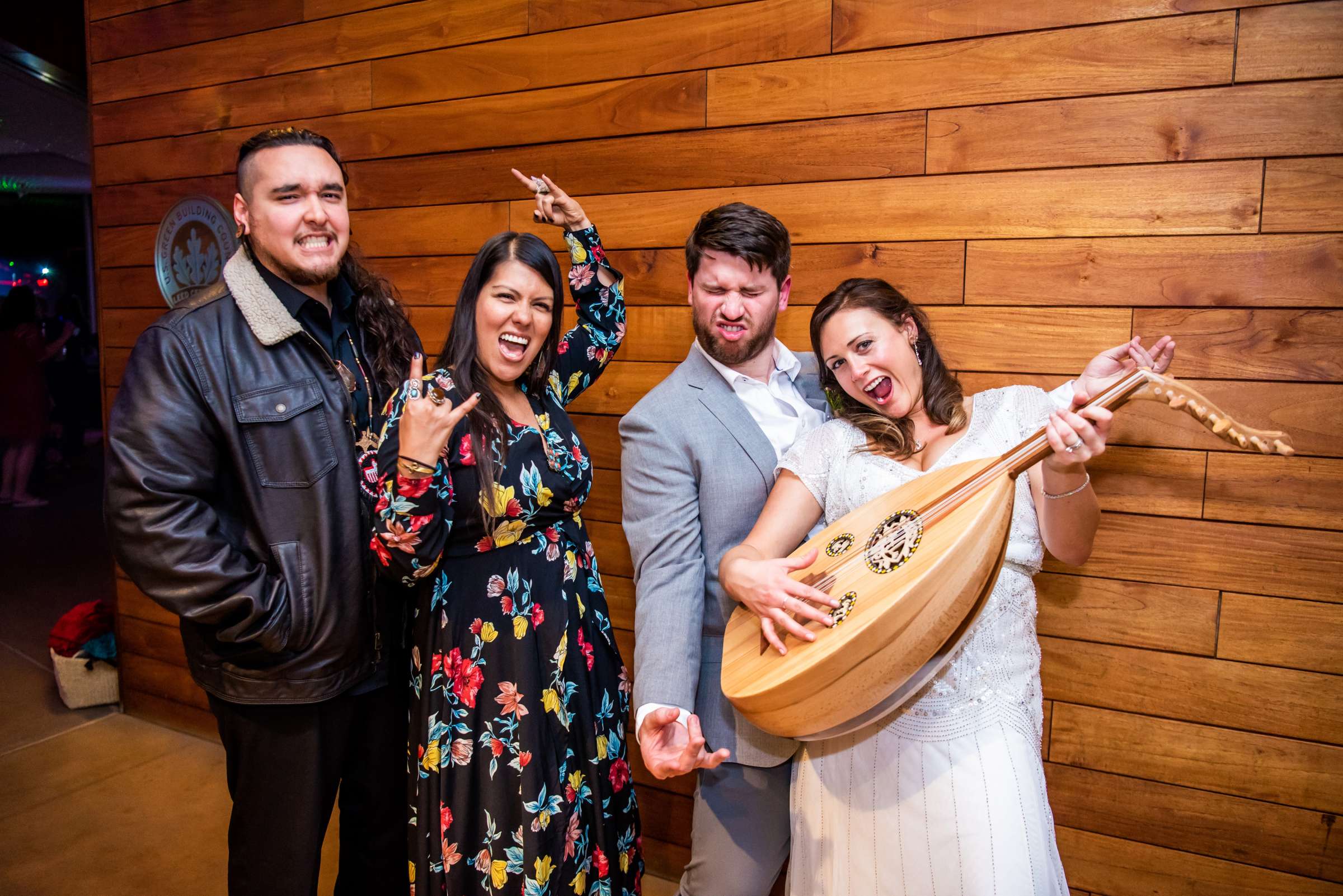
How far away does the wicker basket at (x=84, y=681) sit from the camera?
296 cm

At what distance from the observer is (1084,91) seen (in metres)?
1.56

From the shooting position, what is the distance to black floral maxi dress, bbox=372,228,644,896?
1398mm

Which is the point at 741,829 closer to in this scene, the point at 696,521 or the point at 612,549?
the point at 696,521

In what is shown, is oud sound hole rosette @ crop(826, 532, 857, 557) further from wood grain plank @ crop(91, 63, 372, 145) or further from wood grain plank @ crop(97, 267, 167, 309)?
wood grain plank @ crop(97, 267, 167, 309)

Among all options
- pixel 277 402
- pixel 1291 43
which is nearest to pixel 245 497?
pixel 277 402

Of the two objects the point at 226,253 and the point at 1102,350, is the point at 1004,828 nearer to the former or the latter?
the point at 1102,350

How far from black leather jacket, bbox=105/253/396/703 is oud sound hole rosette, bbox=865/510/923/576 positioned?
96cm

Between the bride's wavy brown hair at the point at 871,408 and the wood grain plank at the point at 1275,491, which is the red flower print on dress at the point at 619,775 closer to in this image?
the bride's wavy brown hair at the point at 871,408

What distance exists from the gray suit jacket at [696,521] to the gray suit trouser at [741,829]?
0.16 ft

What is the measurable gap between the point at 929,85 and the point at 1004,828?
1.42 metres

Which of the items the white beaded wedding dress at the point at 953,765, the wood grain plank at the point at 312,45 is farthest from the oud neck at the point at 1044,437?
the wood grain plank at the point at 312,45

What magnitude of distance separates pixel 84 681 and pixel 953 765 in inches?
126

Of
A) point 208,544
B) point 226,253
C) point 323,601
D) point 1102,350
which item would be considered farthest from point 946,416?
point 226,253

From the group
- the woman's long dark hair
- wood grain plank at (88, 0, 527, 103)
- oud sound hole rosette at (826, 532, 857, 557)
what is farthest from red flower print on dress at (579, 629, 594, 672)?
wood grain plank at (88, 0, 527, 103)
